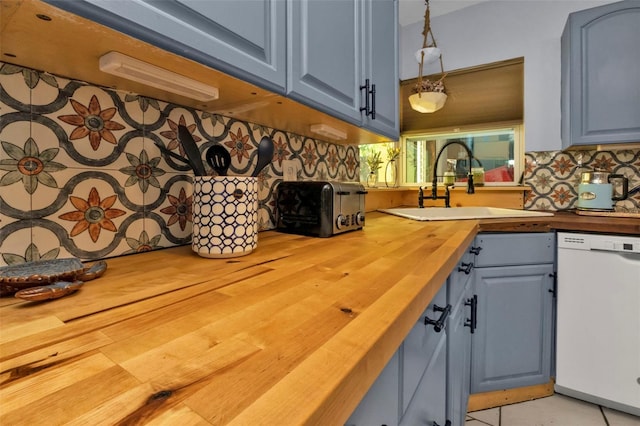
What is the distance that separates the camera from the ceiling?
2260mm

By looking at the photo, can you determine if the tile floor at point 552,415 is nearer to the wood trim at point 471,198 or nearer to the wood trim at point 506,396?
the wood trim at point 506,396

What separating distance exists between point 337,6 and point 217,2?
1.71ft

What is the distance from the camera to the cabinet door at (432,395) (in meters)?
0.62

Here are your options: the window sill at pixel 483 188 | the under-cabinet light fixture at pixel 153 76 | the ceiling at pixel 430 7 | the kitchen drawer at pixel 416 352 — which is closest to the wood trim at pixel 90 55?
the under-cabinet light fixture at pixel 153 76

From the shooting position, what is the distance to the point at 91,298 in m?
0.49

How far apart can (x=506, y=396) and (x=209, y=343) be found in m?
1.82

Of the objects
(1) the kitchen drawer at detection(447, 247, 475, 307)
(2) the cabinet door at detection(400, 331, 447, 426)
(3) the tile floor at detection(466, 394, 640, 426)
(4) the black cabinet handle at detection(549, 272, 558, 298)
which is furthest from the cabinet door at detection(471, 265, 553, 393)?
(2) the cabinet door at detection(400, 331, 447, 426)

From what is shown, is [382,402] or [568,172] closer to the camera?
[382,402]

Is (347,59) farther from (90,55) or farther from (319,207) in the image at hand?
(90,55)

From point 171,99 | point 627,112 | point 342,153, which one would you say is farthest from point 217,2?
point 627,112

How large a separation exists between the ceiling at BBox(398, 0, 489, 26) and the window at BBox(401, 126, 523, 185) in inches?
35.8

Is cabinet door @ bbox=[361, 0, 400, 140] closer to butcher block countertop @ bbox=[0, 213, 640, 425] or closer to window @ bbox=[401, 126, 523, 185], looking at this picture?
butcher block countertop @ bbox=[0, 213, 640, 425]

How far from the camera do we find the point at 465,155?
2.42 metres

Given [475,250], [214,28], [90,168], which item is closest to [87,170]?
[90,168]
